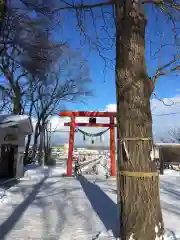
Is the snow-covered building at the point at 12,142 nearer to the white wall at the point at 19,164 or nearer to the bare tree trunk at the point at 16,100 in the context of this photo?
the white wall at the point at 19,164

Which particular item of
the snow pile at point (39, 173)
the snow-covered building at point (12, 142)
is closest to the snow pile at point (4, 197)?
the snow-covered building at point (12, 142)

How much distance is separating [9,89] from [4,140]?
8.72 metres

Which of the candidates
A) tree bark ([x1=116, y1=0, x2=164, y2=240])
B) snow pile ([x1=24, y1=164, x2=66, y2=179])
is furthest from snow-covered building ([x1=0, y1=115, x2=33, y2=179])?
tree bark ([x1=116, y1=0, x2=164, y2=240])

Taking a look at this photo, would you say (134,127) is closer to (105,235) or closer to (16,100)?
(105,235)

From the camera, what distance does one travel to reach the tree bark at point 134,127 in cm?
294

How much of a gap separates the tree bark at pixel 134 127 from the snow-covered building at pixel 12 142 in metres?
6.33

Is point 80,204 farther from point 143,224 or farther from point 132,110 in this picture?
point 132,110

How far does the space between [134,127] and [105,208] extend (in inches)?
108

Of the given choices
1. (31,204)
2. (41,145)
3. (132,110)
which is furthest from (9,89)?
(132,110)

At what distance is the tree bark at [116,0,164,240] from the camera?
2938 mm

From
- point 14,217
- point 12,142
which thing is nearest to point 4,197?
point 14,217

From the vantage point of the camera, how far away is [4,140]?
381 inches

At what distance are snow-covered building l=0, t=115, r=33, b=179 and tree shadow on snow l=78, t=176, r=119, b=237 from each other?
392 cm

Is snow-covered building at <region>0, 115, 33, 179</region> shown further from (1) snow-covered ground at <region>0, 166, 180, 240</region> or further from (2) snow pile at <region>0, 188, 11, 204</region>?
(1) snow-covered ground at <region>0, 166, 180, 240</region>
